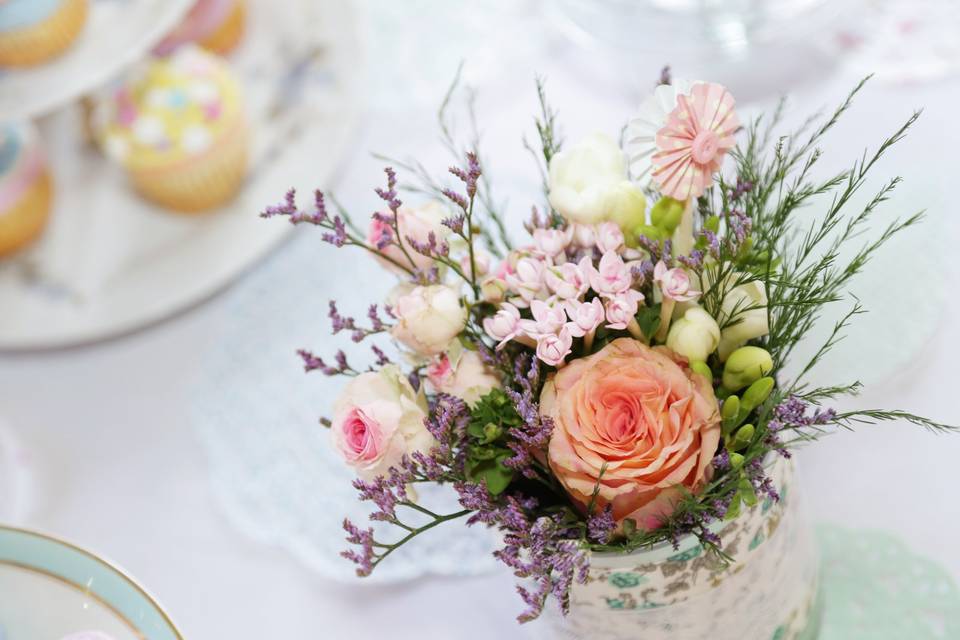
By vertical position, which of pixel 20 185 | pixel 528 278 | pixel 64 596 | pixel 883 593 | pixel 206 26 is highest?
pixel 206 26

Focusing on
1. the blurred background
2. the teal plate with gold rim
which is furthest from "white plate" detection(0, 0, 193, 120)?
the teal plate with gold rim

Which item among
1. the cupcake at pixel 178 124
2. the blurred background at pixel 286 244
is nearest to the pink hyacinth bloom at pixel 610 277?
the blurred background at pixel 286 244

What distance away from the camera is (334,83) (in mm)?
1160

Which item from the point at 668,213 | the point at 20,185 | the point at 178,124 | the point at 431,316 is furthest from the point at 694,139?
the point at 20,185

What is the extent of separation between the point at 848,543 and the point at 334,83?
734 mm

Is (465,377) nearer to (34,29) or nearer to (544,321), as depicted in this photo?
(544,321)

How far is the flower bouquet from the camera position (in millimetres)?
493

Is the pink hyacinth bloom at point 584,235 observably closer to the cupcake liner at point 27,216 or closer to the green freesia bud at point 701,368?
the green freesia bud at point 701,368

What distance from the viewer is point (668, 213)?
538 mm

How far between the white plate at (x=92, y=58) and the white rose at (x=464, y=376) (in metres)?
0.48

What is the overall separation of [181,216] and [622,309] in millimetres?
744

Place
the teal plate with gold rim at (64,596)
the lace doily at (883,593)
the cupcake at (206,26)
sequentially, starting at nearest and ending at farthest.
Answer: the teal plate with gold rim at (64,596), the lace doily at (883,593), the cupcake at (206,26)

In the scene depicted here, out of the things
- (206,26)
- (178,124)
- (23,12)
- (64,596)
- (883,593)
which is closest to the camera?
(64,596)

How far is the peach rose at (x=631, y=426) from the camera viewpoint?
48cm
